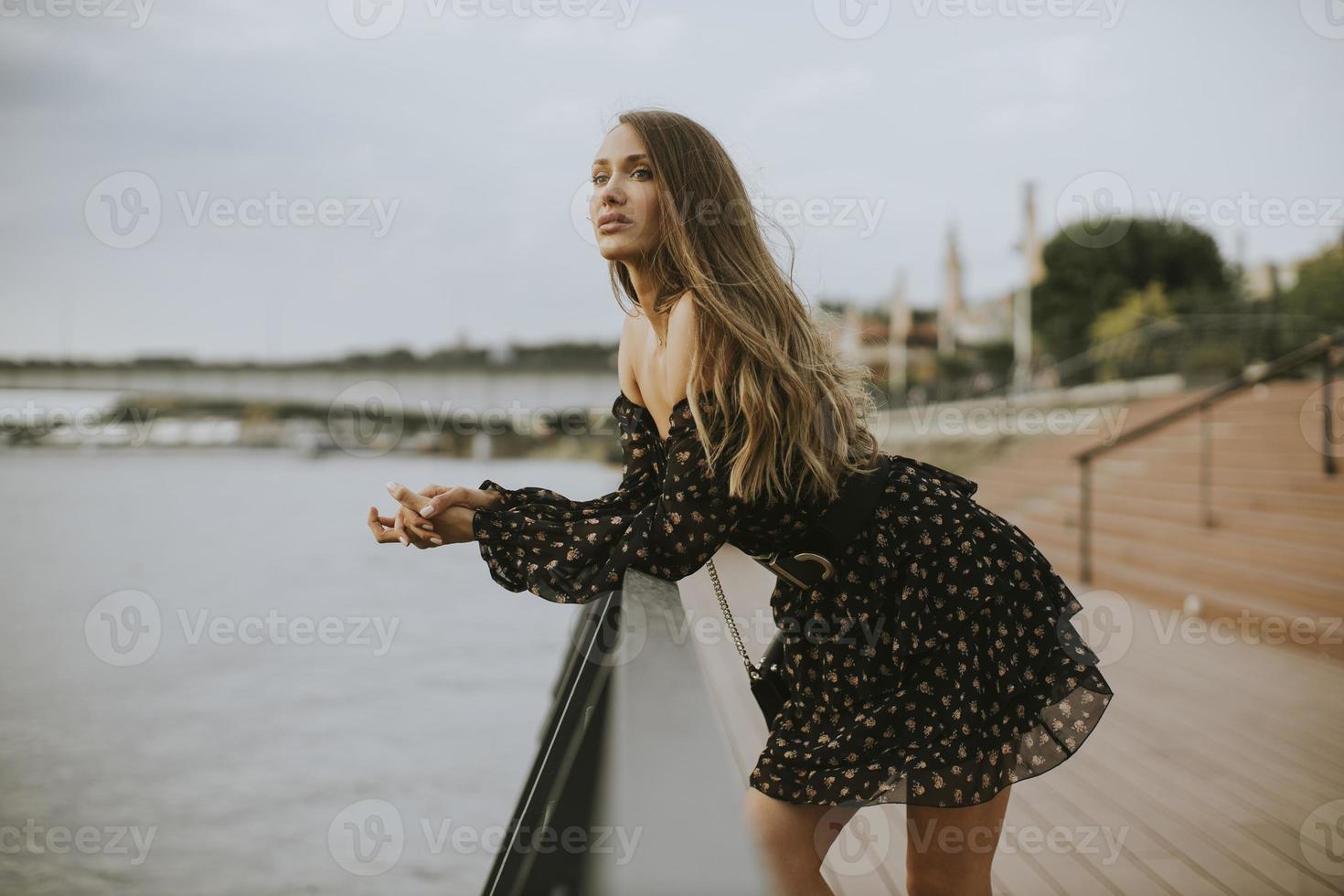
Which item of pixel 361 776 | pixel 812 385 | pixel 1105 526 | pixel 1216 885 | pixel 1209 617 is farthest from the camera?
pixel 361 776

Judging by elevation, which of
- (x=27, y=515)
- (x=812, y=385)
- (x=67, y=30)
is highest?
(x=67, y=30)

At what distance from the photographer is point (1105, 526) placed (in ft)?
35.2

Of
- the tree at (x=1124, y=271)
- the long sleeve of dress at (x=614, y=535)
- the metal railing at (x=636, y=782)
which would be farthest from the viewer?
the tree at (x=1124, y=271)

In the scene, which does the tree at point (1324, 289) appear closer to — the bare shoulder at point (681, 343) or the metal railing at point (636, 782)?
the bare shoulder at point (681, 343)

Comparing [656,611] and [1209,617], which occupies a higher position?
[656,611]

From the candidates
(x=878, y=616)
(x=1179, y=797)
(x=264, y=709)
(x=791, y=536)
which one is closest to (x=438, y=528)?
(x=791, y=536)

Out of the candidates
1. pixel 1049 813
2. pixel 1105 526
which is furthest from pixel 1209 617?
pixel 1049 813

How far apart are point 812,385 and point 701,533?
0.98 ft

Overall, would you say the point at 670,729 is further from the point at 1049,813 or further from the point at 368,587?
the point at 368,587

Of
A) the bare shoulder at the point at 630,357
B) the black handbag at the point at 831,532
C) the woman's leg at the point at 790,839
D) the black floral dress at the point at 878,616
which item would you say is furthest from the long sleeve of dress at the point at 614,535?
the woman's leg at the point at 790,839

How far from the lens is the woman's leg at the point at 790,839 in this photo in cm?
159

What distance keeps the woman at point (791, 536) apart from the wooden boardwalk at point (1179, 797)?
139 cm

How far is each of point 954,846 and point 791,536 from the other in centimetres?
57

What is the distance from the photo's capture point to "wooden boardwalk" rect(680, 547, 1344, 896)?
320cm
